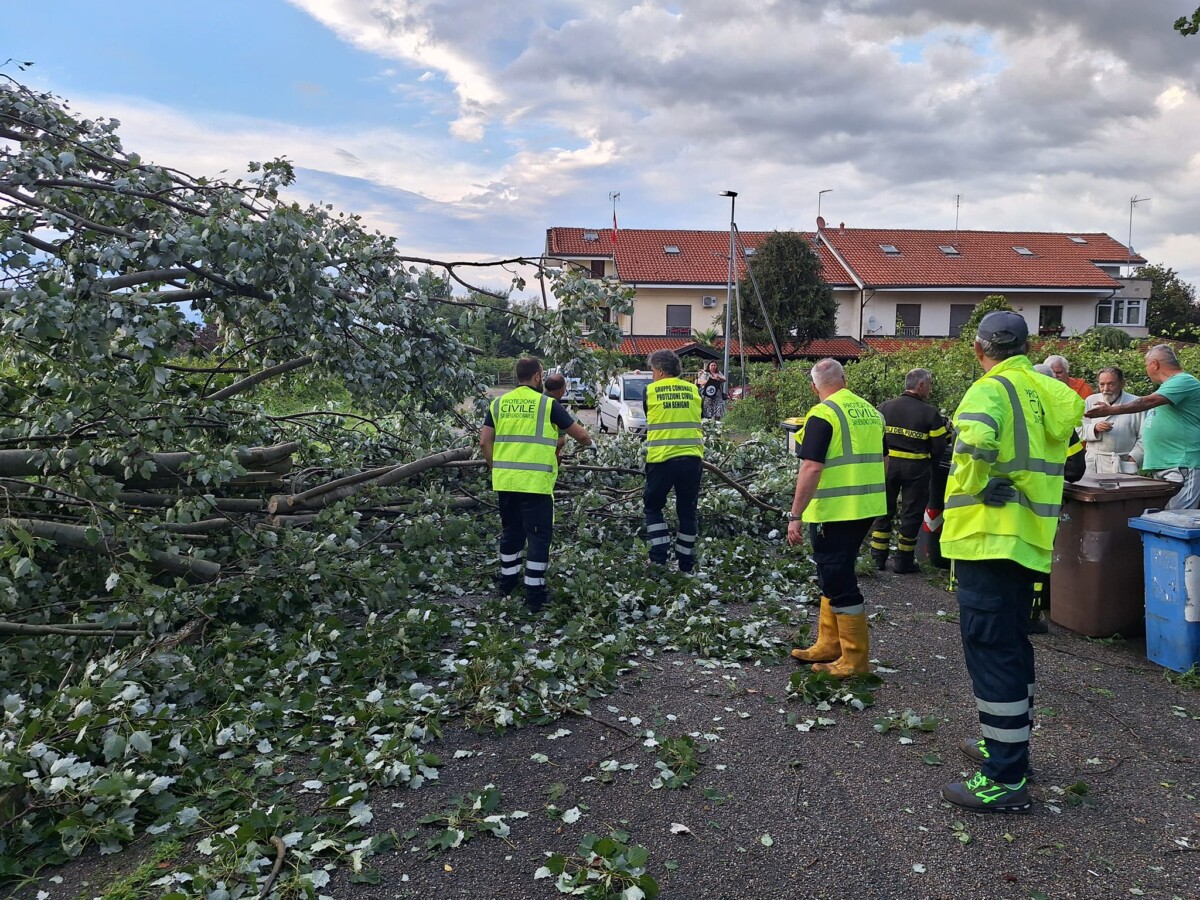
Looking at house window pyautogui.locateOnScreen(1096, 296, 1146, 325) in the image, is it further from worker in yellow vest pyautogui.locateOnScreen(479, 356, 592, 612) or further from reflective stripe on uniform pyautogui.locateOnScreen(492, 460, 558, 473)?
reflective stripe on uniform pyautogui.locateOnScreen(492, 460, 558, 473)

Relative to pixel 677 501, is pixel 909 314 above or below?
above

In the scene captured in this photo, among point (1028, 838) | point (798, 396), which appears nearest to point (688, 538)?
point (1028, 838)

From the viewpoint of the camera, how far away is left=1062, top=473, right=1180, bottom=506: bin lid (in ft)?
18.2

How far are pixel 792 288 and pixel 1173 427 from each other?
92.1 ft

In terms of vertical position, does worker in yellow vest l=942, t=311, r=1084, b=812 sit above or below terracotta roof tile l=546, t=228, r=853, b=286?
below

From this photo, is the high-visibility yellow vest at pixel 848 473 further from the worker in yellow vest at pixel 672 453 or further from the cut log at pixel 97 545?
the cut log at pixel 97 545

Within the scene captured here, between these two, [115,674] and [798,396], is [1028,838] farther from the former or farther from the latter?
[798,396]

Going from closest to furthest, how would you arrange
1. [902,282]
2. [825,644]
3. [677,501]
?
[825,644]
[677,501]
[902,282]

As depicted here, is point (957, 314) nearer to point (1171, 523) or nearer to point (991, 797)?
point (1171, 523)

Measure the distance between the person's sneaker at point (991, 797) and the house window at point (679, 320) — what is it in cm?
3713

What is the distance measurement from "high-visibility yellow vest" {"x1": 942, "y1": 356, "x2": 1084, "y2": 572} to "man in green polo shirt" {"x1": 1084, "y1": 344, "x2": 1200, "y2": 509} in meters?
3.61

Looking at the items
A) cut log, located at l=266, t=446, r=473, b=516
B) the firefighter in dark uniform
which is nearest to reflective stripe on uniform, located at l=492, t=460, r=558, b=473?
cut log, located at l=266, t=446, r=473, b=516

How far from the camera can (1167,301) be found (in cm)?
4669

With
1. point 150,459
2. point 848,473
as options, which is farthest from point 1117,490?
point 150,459
